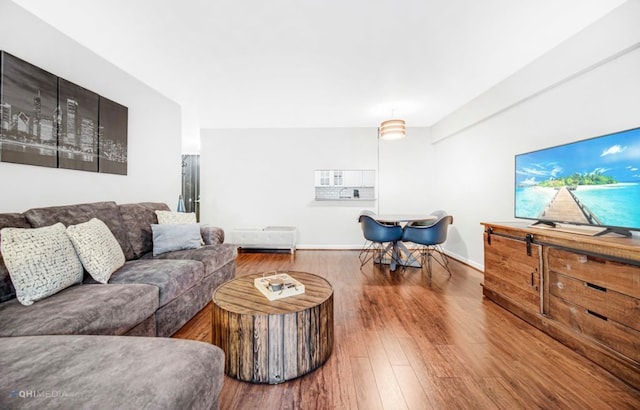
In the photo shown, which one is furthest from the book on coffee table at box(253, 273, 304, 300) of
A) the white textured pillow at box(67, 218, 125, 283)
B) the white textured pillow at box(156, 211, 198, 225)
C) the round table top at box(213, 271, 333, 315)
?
the white textured pillow at box(156, 211, 198, 225)

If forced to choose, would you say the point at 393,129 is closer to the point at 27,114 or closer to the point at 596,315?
the point at 596,315

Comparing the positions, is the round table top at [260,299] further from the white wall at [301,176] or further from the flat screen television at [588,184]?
the white wall at [301,176]

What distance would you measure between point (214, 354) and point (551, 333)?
2483 mm

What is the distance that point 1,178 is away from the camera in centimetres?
184

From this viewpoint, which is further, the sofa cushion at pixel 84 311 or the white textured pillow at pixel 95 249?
the white textured pillow at pixel 95 249

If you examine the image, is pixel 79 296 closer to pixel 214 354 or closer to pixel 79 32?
pixel 214 354

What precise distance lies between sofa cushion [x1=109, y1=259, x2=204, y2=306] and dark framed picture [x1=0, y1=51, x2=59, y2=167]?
114 centimetres

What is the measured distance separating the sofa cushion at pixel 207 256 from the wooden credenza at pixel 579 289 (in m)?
2.91

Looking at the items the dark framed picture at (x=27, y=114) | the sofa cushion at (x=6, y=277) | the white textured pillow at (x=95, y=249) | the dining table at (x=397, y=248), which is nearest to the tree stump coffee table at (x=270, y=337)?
the white textured pillow at (x=95, y=249)

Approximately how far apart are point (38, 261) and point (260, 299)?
1.32 meters

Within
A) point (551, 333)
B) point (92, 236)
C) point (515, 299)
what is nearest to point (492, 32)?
point (515, 299)

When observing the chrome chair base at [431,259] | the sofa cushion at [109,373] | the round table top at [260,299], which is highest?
the sofa cushion at [109,373]

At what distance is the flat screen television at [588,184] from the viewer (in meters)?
1.74

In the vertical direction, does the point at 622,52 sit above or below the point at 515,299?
above
